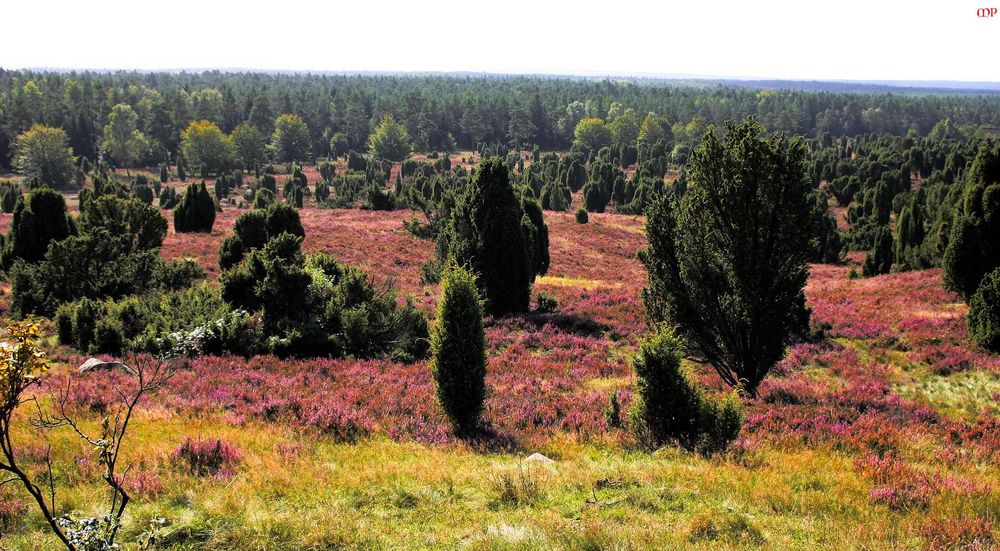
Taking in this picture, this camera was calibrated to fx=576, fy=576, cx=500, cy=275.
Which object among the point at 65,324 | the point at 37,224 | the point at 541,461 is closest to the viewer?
the point at 541,461

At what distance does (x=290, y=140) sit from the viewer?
118m

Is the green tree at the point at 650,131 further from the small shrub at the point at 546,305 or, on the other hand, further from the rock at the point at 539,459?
the rock at the point at 539,459

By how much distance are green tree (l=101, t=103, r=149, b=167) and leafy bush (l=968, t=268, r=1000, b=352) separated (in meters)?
115

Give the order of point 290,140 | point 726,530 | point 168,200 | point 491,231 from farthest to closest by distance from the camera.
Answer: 1. point 290,140
2. point 168,200
3. point 491,231
4. point 726,530

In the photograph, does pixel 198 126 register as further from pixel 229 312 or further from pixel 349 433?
pixel 349 433

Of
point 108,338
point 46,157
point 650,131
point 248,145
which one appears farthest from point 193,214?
point 650,131

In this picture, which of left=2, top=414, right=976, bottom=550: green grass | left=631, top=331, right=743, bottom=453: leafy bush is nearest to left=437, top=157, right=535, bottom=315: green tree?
left=631, top=331, right=743, bottom=453: leafy bush

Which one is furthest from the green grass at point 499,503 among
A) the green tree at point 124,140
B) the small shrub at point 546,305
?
the green tree at point 124,140

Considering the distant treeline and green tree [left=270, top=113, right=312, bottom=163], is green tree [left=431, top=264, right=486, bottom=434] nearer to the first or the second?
the distant treeline

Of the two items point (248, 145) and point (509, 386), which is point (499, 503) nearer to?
point (509, 386)

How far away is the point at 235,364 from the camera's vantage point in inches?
655

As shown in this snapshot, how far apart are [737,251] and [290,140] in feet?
390

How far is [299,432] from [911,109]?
233576 mm

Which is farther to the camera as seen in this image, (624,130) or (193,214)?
(624,130)
